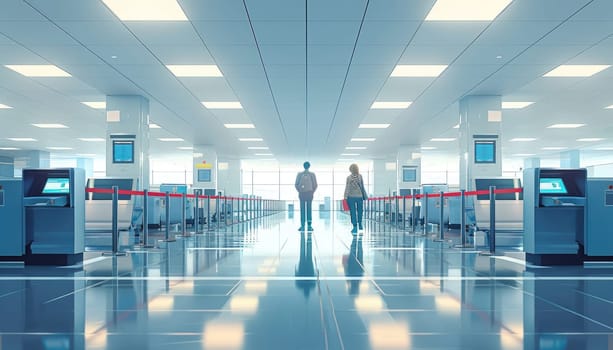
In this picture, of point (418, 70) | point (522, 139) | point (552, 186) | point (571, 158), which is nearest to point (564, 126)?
point (522, 139)

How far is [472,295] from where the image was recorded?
418 cm

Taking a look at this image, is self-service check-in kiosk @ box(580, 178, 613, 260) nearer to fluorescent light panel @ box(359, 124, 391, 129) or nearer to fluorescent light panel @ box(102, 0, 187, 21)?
fluorescent light panel @ box(102, 0, 187, 21)

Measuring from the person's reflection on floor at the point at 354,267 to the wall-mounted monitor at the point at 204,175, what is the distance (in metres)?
17.0

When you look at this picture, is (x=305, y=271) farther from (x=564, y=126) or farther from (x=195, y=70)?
(x=564, y=126)

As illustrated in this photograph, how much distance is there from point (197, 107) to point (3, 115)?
6990mm

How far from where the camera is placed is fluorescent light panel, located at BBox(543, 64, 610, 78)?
10.4 metres

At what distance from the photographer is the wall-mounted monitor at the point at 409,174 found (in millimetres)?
24448

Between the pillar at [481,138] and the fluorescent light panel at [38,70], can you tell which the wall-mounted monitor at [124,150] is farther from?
the pillar at [481,138]

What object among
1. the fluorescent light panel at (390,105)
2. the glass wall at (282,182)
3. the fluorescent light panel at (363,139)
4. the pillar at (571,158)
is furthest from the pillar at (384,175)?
the fluorescent light panel at (390,105)

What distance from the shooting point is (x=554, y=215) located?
6484mm

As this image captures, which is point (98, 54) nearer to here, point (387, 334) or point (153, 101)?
point (153, 101)

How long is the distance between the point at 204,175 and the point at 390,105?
41.8 feet

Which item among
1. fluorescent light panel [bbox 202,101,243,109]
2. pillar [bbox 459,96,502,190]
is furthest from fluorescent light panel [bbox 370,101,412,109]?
fluorescent light panel [bbox 202,101,243,109]

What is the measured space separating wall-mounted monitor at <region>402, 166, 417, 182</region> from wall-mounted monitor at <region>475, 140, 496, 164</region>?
11.2m
